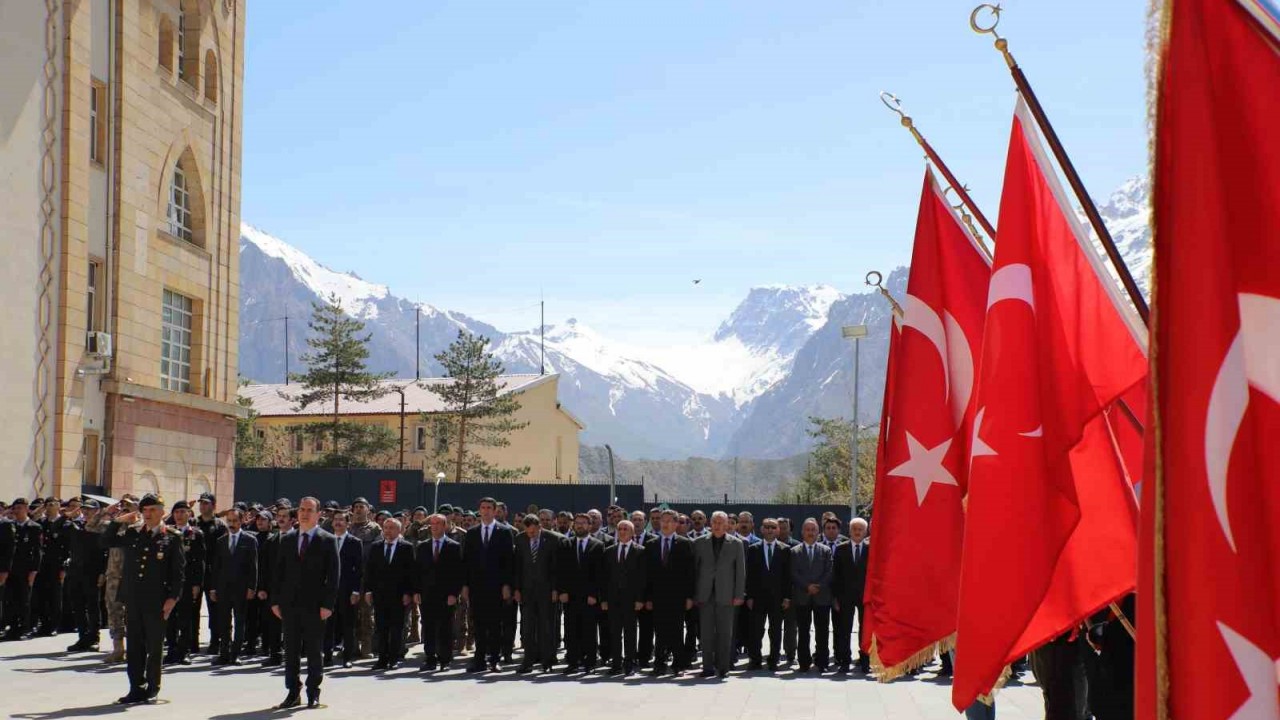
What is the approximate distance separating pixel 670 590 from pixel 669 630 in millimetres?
550

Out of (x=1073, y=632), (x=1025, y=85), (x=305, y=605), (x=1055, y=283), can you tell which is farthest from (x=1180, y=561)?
(x=305, y=605)

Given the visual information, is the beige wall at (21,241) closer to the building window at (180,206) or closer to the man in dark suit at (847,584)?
the building window at (180,206)

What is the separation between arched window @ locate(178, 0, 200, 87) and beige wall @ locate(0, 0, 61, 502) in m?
6.13

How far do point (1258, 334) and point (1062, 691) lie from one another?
15.2 ft

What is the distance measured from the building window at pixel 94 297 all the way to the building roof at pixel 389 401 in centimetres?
4514

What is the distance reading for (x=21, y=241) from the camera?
27.2m

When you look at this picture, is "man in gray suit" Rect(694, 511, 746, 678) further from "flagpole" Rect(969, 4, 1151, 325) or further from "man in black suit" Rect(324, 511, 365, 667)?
"flagpole" Rect(969, 4, 1151, 325)

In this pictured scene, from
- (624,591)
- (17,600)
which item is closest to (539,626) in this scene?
(624,591)

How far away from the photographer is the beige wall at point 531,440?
251ft

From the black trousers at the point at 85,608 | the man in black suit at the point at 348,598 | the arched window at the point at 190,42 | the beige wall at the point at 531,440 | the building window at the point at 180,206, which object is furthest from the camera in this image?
the beige wall at the point at 531,440

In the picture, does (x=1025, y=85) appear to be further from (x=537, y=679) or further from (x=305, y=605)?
(x=537, y=679)

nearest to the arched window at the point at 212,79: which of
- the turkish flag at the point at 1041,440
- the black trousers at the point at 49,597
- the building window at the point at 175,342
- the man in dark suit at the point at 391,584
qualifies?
the building window at the point at 175,342

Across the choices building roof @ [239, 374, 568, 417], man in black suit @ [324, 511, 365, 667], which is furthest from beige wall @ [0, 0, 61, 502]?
building roof @ [239, 374, 568, 417]

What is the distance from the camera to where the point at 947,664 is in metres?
18.0
